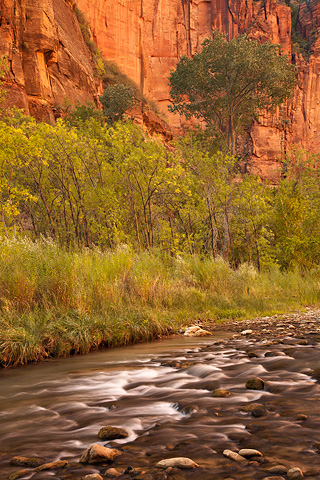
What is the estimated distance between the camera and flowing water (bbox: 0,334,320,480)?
250 centimetres

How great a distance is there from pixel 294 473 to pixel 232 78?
31.1 meters

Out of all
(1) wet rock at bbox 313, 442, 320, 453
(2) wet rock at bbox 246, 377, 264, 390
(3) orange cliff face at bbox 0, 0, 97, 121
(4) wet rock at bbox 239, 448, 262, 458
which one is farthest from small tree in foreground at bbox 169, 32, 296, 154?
(4) wet rock at bbox 239, 448, 262, 458

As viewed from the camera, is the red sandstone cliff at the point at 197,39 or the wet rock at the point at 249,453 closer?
the wet rock at the point at 249,453

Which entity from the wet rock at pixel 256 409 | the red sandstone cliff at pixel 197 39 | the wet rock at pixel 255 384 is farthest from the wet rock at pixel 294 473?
the red sandstone cliff at pixel 197 39

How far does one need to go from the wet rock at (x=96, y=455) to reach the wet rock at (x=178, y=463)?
1.18 feet

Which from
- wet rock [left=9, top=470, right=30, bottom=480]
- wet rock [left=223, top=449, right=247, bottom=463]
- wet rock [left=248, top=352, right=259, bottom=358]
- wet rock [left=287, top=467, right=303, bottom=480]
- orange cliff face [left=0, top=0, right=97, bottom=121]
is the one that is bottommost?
wet rock [left=248, top=352, right=259, bottom=358]

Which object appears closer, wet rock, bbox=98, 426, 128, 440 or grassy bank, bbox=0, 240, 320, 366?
wet rock, bbox=98, 426, 128, 440

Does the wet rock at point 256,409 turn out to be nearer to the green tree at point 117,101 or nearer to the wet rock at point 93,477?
the wet rock at point 93,477

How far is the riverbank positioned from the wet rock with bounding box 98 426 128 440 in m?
0.03

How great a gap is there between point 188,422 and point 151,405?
0.68 meters

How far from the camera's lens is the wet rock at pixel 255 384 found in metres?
3.87

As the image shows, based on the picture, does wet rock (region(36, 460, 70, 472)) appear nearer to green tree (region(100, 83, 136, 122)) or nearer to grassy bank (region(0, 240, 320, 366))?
grassy bank (region(0, 240, 320, 366))

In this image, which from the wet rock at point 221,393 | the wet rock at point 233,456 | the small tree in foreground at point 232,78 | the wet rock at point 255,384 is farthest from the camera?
the small tree in foreground at point 232,78

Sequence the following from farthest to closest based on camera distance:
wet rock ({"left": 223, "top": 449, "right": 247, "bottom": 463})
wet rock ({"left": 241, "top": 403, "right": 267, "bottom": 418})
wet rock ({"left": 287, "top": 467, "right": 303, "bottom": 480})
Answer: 1. wet rock ({"left": 241, "top": 403, "right": 267, "bottom": 418})
2. wet rock ({"left": 223, "top": 449, "right": 247, "bottom": 463})
3. wet rock ({"left": 287, "top": 467, "right": 303, "bottom": 480})
